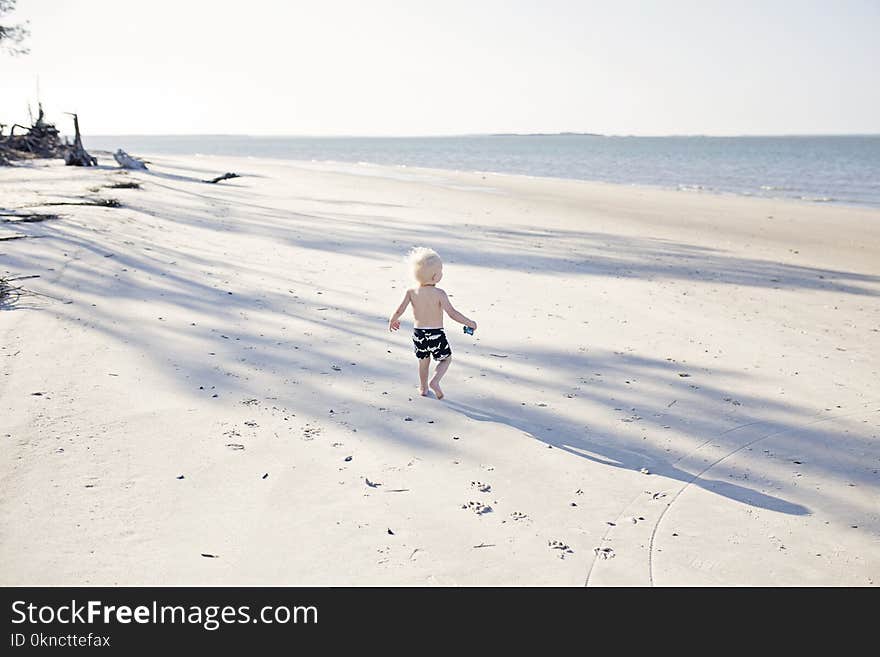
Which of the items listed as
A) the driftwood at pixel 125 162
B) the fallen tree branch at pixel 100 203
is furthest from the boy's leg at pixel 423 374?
the driftwood at pixel 125 162

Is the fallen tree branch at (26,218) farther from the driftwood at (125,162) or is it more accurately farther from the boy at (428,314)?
the driftwood at (125,162)

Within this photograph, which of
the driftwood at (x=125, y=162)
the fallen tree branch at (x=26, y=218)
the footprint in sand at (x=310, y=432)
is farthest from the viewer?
the driftwood at (x=125, y=162)

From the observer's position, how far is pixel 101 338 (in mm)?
5660

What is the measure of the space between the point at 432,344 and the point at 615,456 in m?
1.49

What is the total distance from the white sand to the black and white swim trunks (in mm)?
329

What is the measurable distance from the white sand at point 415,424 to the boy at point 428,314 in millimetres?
242

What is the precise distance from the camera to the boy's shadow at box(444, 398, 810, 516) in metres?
3.73

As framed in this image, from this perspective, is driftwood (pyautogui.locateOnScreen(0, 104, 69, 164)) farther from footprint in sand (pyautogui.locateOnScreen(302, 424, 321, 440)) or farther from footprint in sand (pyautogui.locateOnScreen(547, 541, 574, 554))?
footprint in sand (pyautogui.locateOnScreen(547, 541, 574, 554))

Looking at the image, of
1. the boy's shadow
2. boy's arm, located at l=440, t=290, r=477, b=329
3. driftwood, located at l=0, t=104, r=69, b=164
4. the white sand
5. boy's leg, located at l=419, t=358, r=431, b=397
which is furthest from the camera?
driftwood, located at l=0, t=104, r=69, b=164

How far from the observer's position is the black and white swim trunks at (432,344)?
498 centimetres

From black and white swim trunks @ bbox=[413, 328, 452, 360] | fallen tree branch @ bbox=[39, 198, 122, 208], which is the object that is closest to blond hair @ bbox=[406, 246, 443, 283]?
black and white swim trunks @ bbox=[413, 328, 452, 360]
